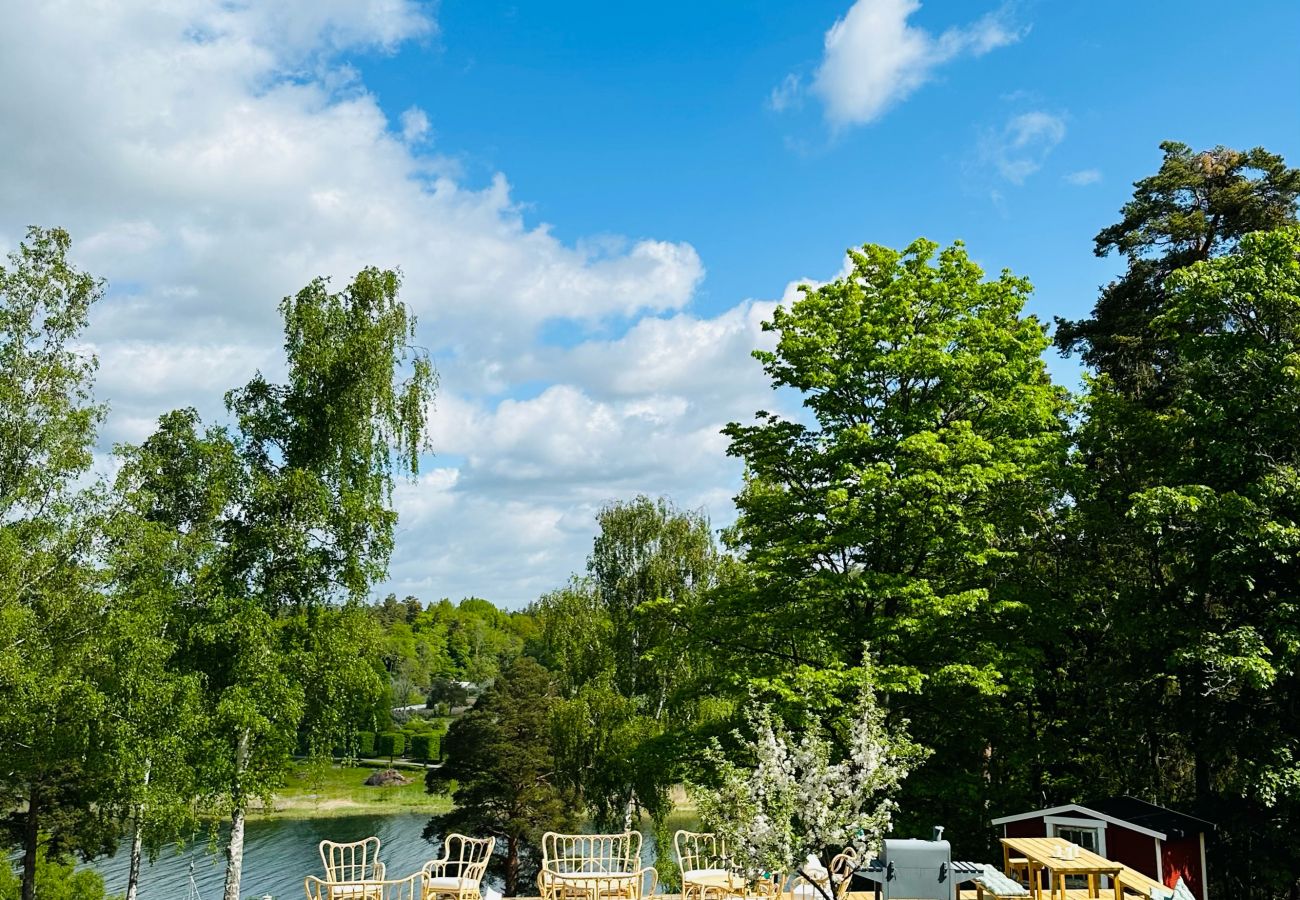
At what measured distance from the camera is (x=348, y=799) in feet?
163

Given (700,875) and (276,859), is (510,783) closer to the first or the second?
(276,859)

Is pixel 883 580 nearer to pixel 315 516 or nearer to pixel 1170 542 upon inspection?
pixel 1170 542

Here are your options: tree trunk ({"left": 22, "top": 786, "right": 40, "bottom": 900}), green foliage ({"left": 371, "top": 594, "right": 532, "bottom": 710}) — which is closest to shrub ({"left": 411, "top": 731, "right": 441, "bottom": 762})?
green foliage ({"left": 371, "top": 594, "right": 532, "bottom": 710})

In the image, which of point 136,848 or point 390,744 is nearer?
point 136,848

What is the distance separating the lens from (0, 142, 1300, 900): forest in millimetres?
15133

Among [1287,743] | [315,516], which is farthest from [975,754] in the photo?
[315,516]

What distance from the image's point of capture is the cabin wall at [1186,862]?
14031mm

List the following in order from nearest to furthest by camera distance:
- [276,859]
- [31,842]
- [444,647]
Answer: [31,842] → [276,859] → [444,647]

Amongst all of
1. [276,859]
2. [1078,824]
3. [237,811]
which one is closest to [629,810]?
[237,811]

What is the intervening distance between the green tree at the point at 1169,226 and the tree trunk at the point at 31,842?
967 inches

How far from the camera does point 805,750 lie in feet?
31.9

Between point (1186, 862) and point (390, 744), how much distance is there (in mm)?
54822

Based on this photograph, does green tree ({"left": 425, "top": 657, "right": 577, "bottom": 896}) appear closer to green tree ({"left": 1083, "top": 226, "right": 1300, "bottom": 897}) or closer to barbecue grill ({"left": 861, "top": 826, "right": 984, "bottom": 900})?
green tree ({"left": 1083, "top": 226, "right": 1300, "bottom": 897})

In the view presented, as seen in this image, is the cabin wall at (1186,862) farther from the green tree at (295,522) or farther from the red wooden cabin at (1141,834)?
the green tree at (295,522)
